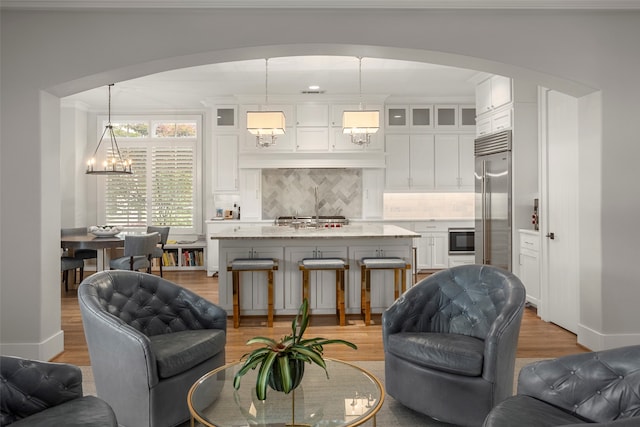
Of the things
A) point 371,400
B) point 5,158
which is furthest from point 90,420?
point 5,158

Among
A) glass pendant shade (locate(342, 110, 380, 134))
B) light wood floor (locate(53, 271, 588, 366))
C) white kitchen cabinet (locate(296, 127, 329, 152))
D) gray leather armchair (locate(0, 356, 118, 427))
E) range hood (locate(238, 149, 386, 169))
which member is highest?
white kitchen cabinet (locate(296, 127, 329, 152))

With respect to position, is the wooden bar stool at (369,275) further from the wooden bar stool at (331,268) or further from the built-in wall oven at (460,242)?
the built-in wall oven at (460,242)

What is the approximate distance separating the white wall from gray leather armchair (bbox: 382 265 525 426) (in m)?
1.60

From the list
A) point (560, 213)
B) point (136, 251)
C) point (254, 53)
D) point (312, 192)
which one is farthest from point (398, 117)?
point (136, 251)

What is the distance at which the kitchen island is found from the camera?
4.74 meters

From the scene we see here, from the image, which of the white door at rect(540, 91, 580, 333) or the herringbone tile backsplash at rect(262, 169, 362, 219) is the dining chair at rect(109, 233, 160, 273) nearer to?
the herringbone tile backsplash at rect(262, 169, 362, 219)

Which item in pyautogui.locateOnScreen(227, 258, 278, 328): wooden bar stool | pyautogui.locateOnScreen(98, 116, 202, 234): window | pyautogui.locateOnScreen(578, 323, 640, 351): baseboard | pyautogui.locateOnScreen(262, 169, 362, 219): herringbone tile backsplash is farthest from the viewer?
pyautogui.locateOnScreen(98, 116, 202, 234): window

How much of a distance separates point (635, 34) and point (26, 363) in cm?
480

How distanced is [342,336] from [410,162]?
424cm

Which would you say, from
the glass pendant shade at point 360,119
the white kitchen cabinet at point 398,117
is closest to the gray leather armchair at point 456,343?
the glass pendant shade at point 360,119

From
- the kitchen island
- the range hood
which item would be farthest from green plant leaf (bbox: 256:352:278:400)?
the range hood

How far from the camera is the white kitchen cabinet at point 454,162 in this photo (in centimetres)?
766

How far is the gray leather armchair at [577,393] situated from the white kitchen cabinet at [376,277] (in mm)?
2841

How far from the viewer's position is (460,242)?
740cm
